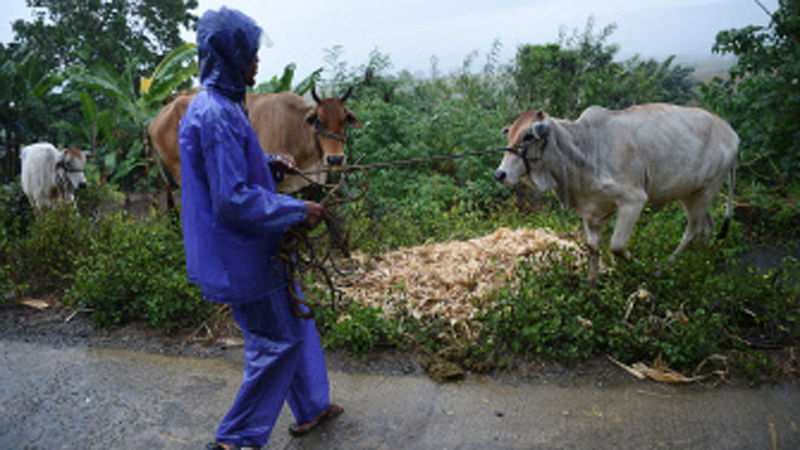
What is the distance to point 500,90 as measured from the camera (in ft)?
35.0

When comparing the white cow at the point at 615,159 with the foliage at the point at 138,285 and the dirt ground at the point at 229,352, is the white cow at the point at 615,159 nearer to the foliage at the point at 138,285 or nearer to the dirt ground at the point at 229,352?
the dirt ground at the point at 229,352

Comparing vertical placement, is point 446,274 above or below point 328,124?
below

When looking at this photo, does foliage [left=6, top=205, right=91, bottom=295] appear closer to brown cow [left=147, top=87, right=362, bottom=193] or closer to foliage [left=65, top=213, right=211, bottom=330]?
foliage [left=65, top=213, right=211, bottom=330]

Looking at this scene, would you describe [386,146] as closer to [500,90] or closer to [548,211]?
[548,211]

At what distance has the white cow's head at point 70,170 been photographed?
7.49m

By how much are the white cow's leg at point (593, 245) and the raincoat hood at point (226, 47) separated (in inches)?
115

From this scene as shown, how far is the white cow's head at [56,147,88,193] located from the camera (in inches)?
295

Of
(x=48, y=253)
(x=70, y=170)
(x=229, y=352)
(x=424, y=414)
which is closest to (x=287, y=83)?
(x=70, y=170)

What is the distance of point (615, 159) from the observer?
4473 mm

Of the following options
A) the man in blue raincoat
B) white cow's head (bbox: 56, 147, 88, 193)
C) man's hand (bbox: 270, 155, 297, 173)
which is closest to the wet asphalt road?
the man in blue raincoat

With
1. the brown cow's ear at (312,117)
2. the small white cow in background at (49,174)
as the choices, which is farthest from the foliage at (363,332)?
the small white cow in background at (49,174)

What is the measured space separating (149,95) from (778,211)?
9019 mm

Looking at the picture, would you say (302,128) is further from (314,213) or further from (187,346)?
(314,213)

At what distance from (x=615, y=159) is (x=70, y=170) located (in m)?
6.46
